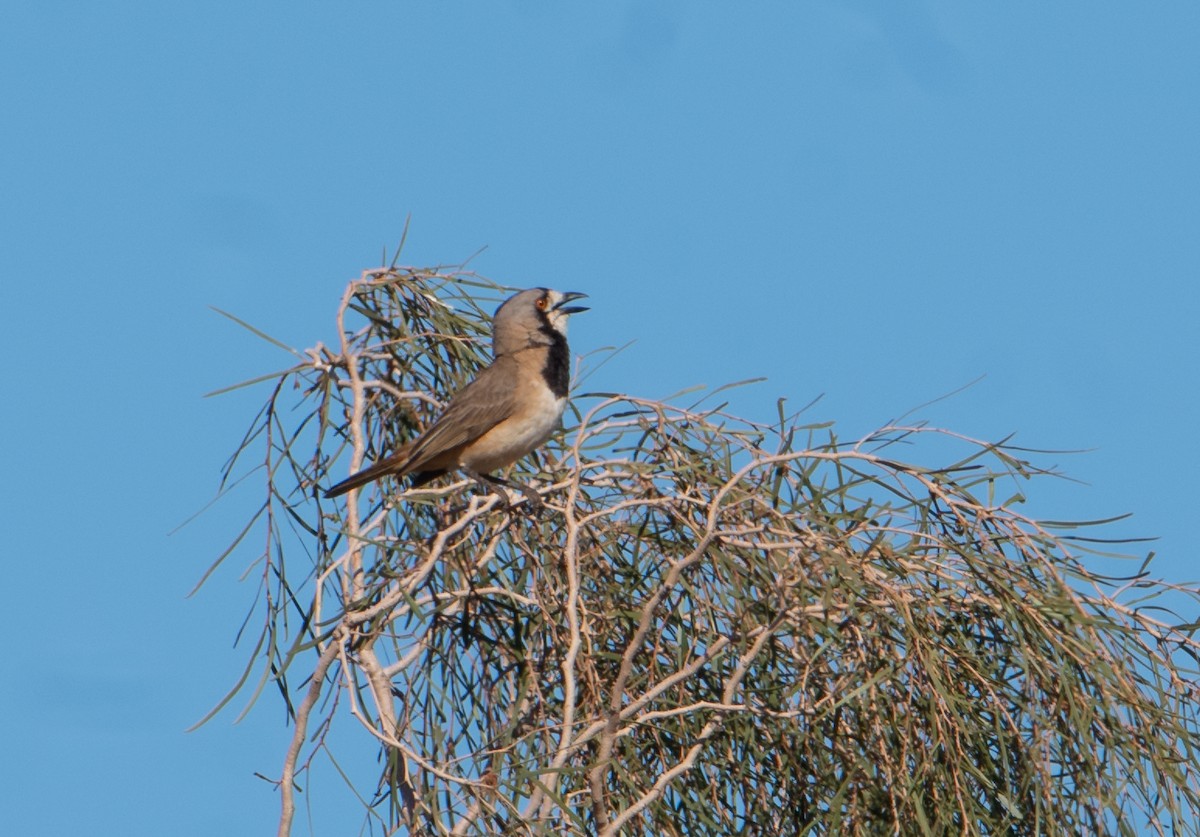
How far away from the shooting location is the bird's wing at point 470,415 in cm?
485

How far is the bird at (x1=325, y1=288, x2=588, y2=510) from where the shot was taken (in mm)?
4863

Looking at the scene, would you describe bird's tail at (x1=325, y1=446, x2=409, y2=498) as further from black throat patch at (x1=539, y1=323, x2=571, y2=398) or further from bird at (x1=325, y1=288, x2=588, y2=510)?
black throat patch at (x1=539, y1=323, x2=571, y2=398)

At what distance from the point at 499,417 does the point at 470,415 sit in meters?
0.17

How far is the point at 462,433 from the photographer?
16.2 ft

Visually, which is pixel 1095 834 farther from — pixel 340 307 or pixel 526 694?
pixel 340 307

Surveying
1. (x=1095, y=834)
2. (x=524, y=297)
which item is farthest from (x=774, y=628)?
(x=524, y=297)

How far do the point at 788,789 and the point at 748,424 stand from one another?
2.91ft

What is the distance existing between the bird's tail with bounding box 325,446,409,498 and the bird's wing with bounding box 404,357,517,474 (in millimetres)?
25

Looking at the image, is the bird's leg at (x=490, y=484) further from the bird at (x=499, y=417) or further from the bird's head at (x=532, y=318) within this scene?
the bird's head at (x=532, y=318)

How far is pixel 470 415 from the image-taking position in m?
4.93

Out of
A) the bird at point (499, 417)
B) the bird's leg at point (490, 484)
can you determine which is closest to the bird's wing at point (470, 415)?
the bird at point (499, 417)

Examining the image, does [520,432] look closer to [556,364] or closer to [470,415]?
[470,415]

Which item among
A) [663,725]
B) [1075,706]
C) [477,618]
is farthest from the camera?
[477,618]

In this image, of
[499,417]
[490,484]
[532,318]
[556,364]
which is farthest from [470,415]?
[532,318]
